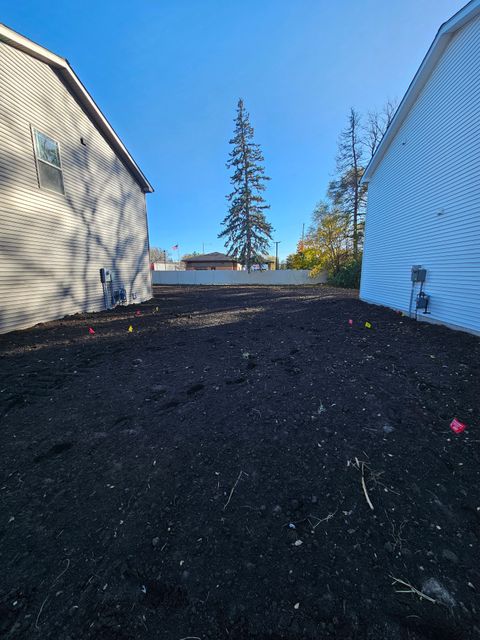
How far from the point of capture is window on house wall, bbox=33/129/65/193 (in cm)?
606

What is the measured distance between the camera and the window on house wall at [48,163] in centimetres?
606

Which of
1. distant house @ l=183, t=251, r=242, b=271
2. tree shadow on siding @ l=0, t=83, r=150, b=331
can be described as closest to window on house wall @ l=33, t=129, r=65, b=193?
tree shadow on siding @ l=0, t=83, r=150, b=331

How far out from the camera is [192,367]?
149 inches

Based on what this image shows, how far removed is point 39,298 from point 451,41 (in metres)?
11.0

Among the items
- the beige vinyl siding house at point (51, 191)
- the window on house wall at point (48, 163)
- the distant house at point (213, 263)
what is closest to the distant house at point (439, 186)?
the beige vinyl siding house at point (51, 191)

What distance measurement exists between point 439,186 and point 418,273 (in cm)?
197

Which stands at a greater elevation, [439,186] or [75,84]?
[75,84]

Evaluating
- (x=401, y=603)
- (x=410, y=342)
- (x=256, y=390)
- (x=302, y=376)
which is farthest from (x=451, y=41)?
(x=401, y=603)

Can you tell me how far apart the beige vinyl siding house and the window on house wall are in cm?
2

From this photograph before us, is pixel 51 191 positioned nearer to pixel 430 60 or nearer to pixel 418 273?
pixel 418 273

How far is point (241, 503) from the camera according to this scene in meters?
1.65

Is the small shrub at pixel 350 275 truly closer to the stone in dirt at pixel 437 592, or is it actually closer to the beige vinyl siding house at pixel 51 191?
the beige vinyl siding house at pixel 51 191

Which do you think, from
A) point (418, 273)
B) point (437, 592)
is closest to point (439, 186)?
point (418, 273)

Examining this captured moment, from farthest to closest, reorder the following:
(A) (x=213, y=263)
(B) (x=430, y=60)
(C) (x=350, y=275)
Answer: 1. (A) (x=213, y=263)
2. (C) (x=350, y=275)
3. (B) (x=430, y=60)
